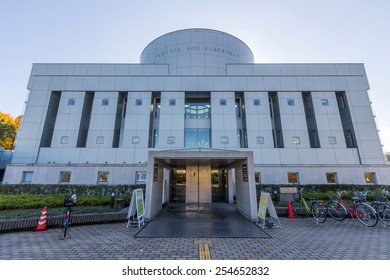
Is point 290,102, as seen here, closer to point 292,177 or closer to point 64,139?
point 292,177

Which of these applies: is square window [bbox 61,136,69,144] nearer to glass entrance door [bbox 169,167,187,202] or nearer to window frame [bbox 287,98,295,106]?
glass entrance door [bbox 169,167,187,202]

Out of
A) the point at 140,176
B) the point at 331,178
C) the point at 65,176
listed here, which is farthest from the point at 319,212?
the point at 65,176

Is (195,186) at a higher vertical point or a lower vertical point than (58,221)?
higher

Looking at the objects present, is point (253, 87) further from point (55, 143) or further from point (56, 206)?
point (55, 143)

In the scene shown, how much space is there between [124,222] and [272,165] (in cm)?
1522

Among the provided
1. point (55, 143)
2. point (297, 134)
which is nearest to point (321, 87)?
point (297, 134)

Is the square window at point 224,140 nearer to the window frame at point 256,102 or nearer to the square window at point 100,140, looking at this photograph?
the window frame at point 256,102

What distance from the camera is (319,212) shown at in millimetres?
8859

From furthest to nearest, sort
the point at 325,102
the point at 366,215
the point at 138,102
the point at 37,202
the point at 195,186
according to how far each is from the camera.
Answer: the point at 138,102 < the point at 325,102 < the point at 195,186 < the point at 37,202 < the point at 366,215

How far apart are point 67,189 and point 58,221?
10.1 meters

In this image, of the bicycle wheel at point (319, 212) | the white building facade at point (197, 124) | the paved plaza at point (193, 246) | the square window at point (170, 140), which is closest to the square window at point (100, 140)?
the white building facade at point (197, 124)

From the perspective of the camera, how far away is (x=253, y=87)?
66.8ft

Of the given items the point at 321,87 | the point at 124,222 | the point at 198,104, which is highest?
the point at 321,87
